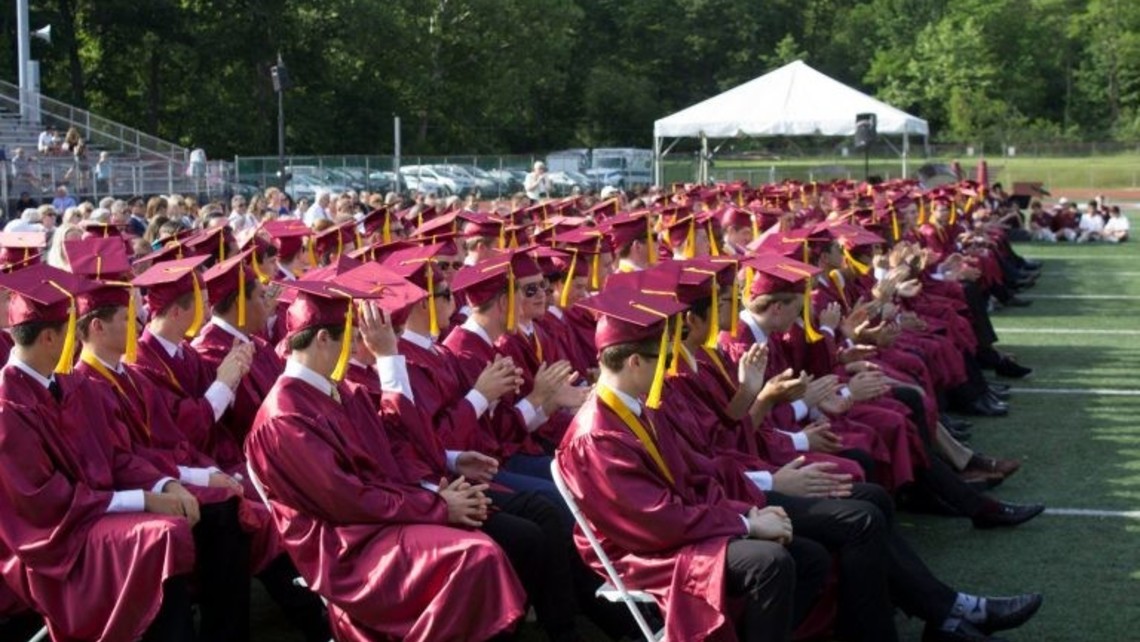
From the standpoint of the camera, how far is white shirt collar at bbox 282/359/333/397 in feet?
18.5

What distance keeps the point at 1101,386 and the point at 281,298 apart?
26.4 feet

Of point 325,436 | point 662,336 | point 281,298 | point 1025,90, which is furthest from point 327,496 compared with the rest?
point 1025,90

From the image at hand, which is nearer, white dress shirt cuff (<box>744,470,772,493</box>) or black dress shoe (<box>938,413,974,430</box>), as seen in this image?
white dress shirt cuff (<box>744,470,772,493</box>)

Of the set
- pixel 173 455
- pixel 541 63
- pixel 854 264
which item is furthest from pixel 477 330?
pixel 541 63

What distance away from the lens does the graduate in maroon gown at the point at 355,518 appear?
17.6 ft

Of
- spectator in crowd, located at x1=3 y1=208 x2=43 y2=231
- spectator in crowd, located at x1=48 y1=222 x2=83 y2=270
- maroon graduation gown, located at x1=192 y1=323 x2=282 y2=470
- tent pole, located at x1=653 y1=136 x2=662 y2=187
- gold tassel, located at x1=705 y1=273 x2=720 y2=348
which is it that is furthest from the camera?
tent pole, located at x1=653 y1=136 x2=662 y2=187

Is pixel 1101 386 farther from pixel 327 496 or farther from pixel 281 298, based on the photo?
pixel 327 496

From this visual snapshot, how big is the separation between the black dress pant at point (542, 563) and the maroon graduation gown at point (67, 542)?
3.86ft

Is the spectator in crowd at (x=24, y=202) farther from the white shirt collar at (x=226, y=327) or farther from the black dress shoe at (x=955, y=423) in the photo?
the white shirt collar at (x=226, y=327)

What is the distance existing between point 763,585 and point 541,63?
6147 cm

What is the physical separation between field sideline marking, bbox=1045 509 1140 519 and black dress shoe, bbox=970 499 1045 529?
1.56 ft

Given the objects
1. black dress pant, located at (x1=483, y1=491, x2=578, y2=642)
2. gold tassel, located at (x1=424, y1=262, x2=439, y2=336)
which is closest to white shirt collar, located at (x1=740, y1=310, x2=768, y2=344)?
gold tassel, located at (x1=424, y1=262, x2=439, y2=336)

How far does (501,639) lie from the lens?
18.0 ft

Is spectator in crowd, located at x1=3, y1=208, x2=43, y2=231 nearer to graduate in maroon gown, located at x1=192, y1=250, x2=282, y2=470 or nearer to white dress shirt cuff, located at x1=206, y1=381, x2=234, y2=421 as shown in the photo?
graduate in maroon gown, located at x1=192, y1=250, x2=282, y2=470
